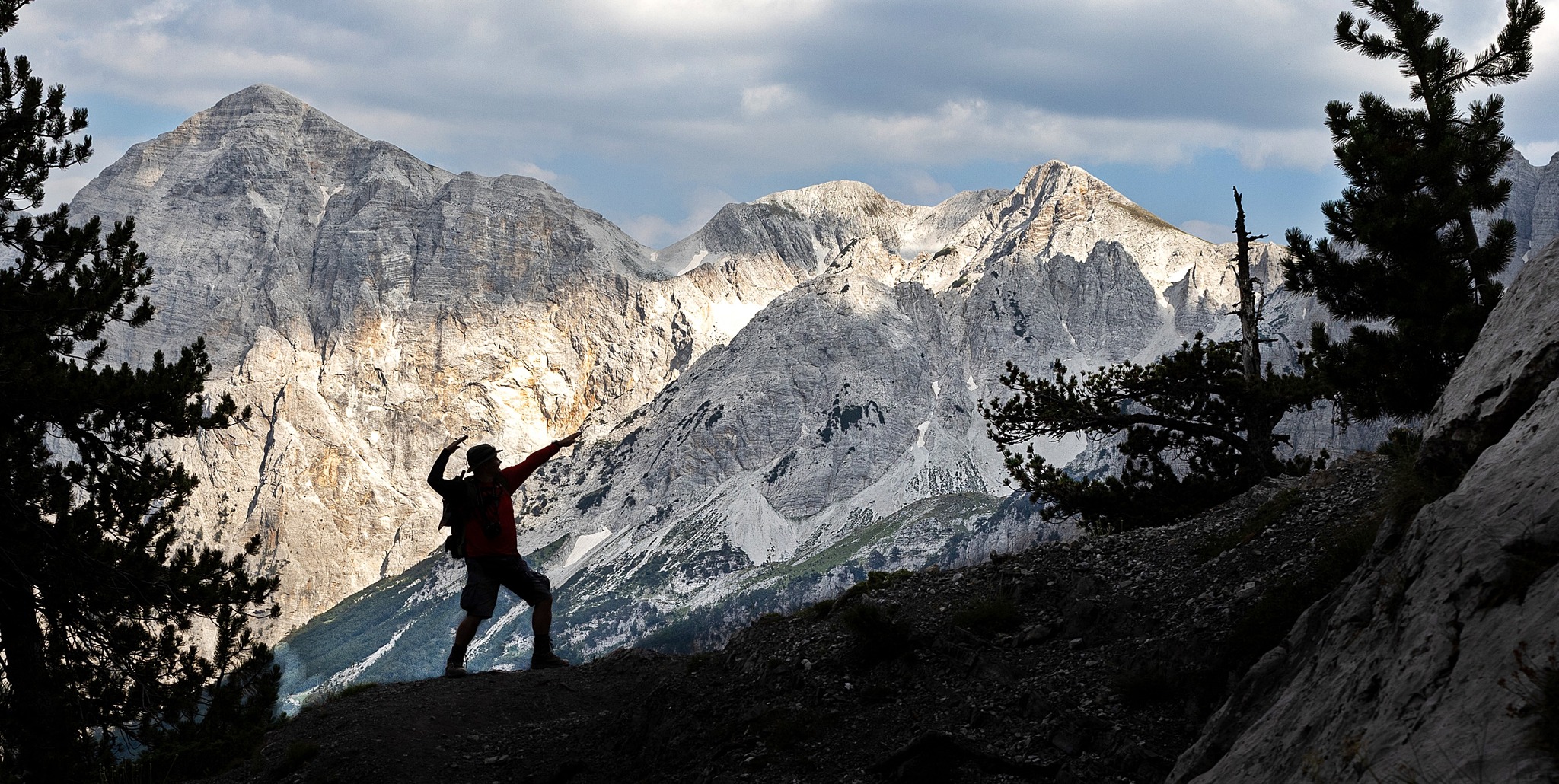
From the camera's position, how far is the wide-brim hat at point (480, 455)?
53.7ft

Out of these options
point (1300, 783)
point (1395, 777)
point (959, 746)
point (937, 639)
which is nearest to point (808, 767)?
point (959, 746)

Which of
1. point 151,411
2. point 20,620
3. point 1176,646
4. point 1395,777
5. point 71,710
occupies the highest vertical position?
point 151,411

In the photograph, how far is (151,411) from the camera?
1720 cm

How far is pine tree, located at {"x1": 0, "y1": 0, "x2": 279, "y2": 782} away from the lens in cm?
1549

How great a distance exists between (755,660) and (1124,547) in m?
5.72

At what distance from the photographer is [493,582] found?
17.6 m

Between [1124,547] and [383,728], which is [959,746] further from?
[383,728]

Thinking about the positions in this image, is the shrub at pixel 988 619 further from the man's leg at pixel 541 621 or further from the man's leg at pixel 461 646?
the man's leg at pixel 461 646

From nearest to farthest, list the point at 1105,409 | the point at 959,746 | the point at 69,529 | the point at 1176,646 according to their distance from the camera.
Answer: the point at 959,746 → the point at 1176,646 → the point at 69,529 → the point at 1105,409

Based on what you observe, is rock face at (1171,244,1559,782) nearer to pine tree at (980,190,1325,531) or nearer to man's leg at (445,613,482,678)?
man's leg at (445,613,482,678)

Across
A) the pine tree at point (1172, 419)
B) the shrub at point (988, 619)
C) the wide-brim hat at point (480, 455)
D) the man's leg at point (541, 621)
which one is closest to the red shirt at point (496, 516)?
the wide-brim hat at point (480, 455)

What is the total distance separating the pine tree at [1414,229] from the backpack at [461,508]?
17.7 m

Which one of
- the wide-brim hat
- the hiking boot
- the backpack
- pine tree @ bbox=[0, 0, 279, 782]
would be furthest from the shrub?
pine tree @ bbox=[0, 0, 279, 782]

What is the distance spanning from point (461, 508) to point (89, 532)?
210 inches
